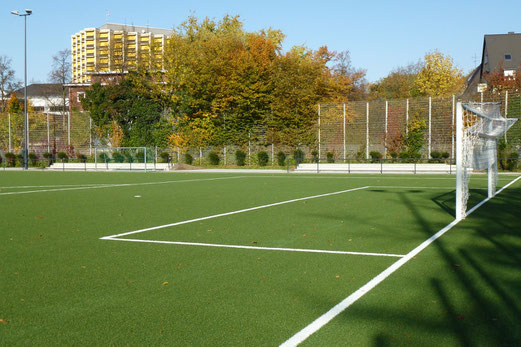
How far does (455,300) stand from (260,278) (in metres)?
1.99

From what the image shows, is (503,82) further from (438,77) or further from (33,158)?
(33,158)

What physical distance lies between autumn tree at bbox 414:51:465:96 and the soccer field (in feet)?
163

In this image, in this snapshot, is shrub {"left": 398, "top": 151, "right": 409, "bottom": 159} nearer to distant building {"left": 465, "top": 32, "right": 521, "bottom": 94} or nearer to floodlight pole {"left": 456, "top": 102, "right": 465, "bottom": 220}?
floodlight pole {"left": 456, "top": 102, "right": 465, "bottom": 220}

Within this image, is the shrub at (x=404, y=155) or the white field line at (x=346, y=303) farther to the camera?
the shrub at (x=404, y=155)

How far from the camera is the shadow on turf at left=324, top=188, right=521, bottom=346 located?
3941 mm

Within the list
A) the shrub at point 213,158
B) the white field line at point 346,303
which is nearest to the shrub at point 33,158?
the shrub at point 213,158

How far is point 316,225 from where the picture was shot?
9672 millimetres

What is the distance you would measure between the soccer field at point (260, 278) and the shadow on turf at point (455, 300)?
2cm

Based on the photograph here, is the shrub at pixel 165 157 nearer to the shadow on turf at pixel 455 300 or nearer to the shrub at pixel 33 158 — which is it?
the shrub at pixel 33 158

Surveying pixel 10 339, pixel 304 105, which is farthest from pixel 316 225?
pixel 304 105

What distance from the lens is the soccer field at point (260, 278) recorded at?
4.04 meters

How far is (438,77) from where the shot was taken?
190ft

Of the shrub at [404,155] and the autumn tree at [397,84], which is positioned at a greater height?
the autumn tree at [397,84]

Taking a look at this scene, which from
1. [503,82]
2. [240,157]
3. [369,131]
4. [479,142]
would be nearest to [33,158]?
[240,157]
